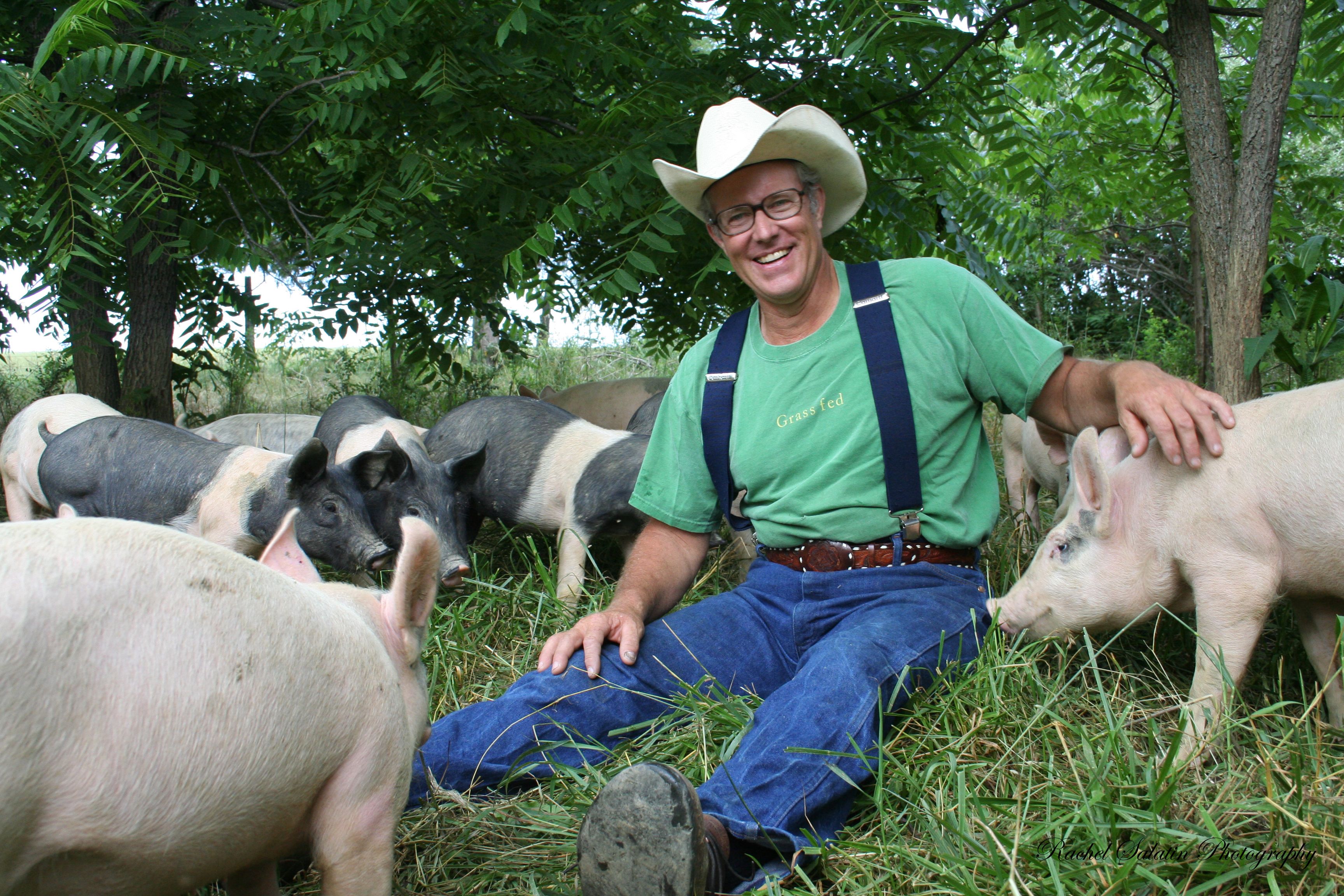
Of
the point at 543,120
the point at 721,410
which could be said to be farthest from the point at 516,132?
the point at 721,410

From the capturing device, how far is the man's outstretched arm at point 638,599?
2.98 metres

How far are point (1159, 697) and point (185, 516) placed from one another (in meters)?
4.24

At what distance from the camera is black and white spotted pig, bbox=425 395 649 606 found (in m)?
4.72

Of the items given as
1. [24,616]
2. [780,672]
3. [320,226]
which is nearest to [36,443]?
[320,226]

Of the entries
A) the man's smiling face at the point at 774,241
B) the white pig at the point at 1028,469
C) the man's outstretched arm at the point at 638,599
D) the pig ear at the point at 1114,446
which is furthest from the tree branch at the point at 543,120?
the pig ear at the point at 1114,446

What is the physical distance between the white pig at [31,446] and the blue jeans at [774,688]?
4085mm

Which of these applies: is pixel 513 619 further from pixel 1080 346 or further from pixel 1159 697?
pixel 1080 346

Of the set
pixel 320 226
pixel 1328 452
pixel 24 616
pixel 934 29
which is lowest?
pixel 1328 452

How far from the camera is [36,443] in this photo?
5.95 metres

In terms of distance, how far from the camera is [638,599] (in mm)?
3170

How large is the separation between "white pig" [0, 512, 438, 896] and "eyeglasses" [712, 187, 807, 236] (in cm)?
174

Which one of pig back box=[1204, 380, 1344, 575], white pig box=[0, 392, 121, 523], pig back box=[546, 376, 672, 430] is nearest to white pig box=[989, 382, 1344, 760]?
pig back box=[1204, 380, 1344, 575]

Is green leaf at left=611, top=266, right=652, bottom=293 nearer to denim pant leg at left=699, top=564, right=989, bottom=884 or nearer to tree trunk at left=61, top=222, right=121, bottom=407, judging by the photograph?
denim pant leg at left=699, top=564, right=989, bottom=884

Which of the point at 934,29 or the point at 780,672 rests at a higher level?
the point at 934,29
